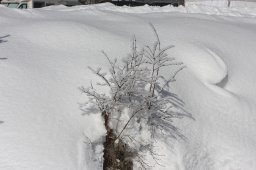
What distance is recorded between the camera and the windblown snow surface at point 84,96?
4.55 metres

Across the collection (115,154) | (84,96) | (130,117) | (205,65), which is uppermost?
(205,65)

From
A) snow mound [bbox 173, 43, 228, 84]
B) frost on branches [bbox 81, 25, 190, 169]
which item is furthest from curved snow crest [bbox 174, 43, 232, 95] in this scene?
frost on branches [bbox 81, 25, 190, 169]

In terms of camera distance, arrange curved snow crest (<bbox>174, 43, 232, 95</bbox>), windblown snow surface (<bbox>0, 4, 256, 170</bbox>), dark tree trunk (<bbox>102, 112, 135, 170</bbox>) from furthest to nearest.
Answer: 1. curved snow crest (<bbox>174, 43, 232, 95</bbox>)
2. dark tree trunk (<bbox>102, 112, 135, 170</bbox>)
3. windblown snow surface (<bbox>0, 4, 256, 170</bbox>)

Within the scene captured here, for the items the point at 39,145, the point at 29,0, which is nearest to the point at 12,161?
the point at 39,145

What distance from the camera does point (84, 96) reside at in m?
5.34

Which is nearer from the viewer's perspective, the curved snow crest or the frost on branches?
the frost on branches

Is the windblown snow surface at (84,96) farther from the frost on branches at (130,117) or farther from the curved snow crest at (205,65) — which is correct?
the frost on branches at (130,117)

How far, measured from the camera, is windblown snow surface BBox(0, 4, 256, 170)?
4.55 meters

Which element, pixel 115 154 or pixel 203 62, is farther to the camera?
pixel 203 62

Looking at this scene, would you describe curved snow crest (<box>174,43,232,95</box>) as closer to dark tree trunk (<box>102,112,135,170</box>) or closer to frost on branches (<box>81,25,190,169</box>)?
frost on branches (<box>81,25,190,169</box>)

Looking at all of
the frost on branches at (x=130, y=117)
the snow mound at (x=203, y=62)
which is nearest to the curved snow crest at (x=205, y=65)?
the snow mound at (x=203, y=62)

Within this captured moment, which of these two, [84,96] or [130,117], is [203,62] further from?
[84,96]

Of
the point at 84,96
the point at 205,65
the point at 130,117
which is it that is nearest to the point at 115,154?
the point at 130,117

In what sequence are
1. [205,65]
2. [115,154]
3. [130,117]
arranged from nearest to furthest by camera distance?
[115,154] < [130,117] < [205,65]
